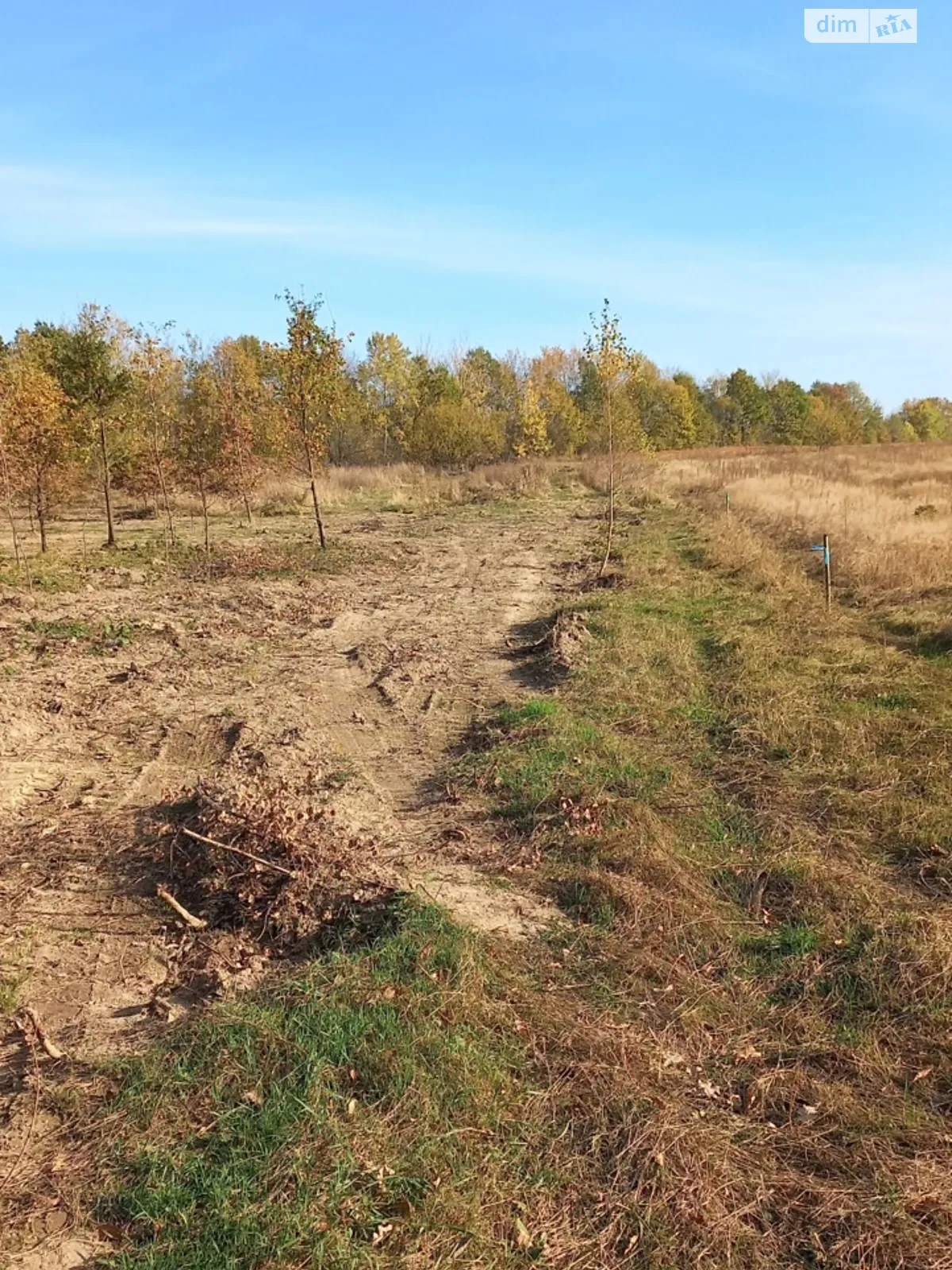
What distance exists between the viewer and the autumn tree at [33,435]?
16141 mm

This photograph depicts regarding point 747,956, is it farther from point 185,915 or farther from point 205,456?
point 205,456

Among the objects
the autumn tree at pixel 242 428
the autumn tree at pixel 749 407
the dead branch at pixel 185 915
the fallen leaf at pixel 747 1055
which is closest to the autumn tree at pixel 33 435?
the autumn tree at pixel 242 428

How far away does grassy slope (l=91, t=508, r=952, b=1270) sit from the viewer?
283 cm

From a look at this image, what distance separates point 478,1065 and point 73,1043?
1908mm

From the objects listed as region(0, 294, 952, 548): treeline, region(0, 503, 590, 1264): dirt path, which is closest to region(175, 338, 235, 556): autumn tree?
region(0, 294, 952, 548): treeline

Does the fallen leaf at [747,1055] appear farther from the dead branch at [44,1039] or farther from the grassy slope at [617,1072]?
the dead branch at [44,1039]

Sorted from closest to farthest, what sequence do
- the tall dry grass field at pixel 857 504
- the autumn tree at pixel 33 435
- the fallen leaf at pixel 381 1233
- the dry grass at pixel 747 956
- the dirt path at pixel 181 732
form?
the fallen leaf at pixel 381 1233
the dry grass at pixel 747 956
the dirt path at pixel 181 732
the tall dry grass field at pixel 857 504
the autumn tree at pixel 33 435

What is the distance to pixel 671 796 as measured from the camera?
250 inches

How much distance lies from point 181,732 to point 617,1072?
5774mm

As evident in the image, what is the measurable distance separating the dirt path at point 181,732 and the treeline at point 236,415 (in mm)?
4765

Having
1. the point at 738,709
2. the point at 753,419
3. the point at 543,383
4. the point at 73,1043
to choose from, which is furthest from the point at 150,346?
the point at 753,419

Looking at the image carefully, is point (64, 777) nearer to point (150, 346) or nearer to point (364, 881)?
point (364, 881)

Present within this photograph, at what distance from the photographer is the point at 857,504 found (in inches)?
908

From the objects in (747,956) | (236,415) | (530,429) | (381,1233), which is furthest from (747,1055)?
(530,429)
